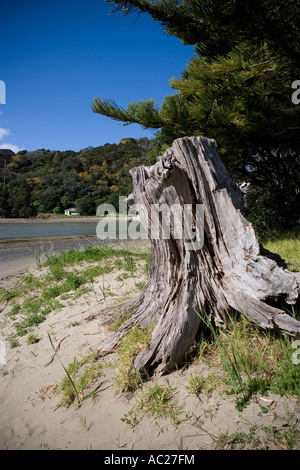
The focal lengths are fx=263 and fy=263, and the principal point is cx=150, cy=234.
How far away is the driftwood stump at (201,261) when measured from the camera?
2113mm

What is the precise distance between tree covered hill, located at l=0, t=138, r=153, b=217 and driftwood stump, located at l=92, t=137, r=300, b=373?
31.3m

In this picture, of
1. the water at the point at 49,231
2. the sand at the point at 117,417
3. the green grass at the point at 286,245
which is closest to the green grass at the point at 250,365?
the sand at the point at 117,417

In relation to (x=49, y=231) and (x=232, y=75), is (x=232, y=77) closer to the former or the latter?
(x=232, y=75)

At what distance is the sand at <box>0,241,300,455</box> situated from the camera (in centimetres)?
155

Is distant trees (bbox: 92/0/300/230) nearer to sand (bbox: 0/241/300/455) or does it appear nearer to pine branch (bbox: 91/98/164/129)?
pine branch (bbox: 91/98/164/129)

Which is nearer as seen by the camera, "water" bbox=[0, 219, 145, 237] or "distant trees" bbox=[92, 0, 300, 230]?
"distant trees" bbox=[92, 0, 300, 230]

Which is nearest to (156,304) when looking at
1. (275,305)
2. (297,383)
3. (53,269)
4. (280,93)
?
(275,305)

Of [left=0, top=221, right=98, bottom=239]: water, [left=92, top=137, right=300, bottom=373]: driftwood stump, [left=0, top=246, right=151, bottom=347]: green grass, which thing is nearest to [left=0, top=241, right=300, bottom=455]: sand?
[left=92, top=137, right=300, bottom=373]: driftwood stump

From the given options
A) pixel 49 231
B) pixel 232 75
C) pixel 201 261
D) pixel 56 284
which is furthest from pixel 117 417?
pixel 49 231

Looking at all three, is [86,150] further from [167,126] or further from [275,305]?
[275,305]

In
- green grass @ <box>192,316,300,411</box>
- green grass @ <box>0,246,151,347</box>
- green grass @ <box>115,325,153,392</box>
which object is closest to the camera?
green grass @ <box>192,316,300,411</box>

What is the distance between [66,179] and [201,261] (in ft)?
143
